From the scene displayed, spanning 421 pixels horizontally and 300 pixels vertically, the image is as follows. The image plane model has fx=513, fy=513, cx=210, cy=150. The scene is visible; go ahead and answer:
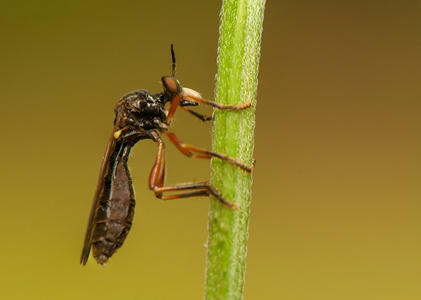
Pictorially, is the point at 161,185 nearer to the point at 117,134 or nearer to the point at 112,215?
the point at 112,215

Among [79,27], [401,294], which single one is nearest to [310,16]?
[79,27]

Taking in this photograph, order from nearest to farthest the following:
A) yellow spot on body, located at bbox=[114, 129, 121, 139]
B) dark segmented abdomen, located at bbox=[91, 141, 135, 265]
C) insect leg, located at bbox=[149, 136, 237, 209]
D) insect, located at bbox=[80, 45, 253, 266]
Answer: insect leg, located at bbox=[149, 136, 237, 209]
insect, located at bbox=[80, 45, 253, 266]
dark segmented abdomen, located at bbox=[91, 141, 135, 265]
yellow spot on body, located at bbox=[114, 129, 121, 139]

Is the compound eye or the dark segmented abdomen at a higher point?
the compound eye

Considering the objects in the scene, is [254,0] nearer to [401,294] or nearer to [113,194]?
[113,194]

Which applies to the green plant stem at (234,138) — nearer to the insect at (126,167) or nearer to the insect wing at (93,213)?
the insect at (126,167)

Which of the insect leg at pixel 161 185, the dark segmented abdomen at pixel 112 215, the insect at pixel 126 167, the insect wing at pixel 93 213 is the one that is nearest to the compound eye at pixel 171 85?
the insect at pixel 126 167

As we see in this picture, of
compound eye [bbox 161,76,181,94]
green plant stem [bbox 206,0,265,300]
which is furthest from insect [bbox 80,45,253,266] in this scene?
green plant stem [bbox 206,0,265,300]

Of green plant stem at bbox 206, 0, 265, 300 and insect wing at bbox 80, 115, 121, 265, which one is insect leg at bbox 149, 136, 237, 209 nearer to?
insect wing at bbox 80, 115, 121, 265

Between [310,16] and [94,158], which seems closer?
[94,158]
